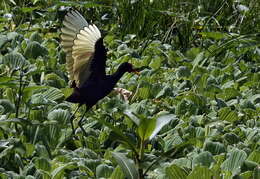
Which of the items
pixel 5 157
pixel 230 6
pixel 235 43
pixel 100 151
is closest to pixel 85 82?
pixel 100 151

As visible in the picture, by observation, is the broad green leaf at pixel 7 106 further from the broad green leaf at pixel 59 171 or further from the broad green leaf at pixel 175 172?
the broad green leaf at pixel 175 172

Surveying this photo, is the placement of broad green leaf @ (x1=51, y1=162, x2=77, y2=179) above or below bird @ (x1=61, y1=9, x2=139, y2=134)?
below

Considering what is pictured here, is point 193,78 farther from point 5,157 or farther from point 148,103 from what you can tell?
point 5,157

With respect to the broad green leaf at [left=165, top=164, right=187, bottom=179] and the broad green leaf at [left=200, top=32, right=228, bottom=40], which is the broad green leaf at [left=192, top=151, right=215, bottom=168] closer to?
the broad green leaf at [left=165, top=164, right=187, bottom=179]

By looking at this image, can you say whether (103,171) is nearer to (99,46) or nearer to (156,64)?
(99,46)

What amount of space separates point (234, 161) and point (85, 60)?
2.87 feet

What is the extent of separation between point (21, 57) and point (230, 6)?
216 centimetres

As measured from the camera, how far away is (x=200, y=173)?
2.65 m

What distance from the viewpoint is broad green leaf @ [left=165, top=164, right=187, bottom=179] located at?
270cm

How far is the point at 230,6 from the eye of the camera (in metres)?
5.96

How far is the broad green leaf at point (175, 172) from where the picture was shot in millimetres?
2695

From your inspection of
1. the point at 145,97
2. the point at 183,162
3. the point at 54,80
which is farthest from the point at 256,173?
the point at 54,80

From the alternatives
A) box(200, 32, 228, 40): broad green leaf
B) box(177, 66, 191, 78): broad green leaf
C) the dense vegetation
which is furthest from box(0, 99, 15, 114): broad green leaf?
box(200, 32, 228, 40): broad green leaf

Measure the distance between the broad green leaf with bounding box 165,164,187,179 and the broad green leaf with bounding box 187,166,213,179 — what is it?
6cm
